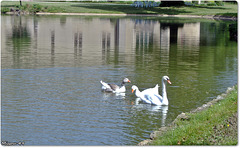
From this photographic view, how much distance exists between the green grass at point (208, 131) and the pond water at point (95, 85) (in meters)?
1.42

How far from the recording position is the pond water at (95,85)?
40.3 feet

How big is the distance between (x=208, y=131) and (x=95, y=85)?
8.49m

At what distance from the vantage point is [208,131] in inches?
401

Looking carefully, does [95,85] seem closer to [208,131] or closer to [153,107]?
[153,107]

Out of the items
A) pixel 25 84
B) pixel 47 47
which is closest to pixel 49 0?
pixel 47 47

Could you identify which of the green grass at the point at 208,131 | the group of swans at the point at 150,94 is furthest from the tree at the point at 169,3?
the green grass at the point at 208,131

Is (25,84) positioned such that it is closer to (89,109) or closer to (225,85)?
(89,109)

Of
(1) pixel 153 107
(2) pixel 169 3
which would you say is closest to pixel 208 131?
(1) pixel 153 107

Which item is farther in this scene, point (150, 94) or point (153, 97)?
point (150, 94)

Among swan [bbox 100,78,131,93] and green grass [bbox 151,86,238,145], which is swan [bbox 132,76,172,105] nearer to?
swan [bbox 100,78,131,93]

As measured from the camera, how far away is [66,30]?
150 feet

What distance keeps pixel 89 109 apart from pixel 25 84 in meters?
4.49

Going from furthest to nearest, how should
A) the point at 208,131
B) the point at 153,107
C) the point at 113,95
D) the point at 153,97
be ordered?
the point at 113,95 < the point at 153,97 < the point at 153,107 < the point at 208,131

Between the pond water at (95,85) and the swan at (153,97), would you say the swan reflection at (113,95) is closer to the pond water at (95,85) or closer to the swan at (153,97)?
the pond water at (95,85)
